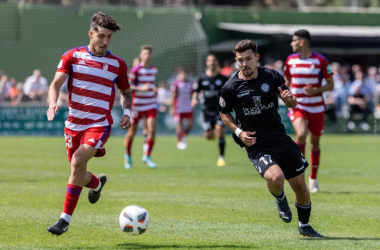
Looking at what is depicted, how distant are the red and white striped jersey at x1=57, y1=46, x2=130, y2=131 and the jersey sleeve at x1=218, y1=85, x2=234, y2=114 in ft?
4.26

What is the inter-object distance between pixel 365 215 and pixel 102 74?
409 cm

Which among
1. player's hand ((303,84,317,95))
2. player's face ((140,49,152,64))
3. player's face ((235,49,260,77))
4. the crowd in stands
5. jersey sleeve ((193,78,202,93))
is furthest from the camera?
the crowd in stands

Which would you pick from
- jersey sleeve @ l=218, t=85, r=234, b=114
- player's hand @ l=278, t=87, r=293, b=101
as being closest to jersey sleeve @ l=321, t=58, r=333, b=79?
jersey sleeve @ l=218, t=85, r=234, b=114

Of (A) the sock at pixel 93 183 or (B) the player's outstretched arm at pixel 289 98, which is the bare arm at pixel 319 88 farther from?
(A) the sock at pixel 93 183

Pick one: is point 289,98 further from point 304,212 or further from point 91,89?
point 91,89

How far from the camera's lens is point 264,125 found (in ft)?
24.9

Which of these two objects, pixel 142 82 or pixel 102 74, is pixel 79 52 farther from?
pixel 142 82

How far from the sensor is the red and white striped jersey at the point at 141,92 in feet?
51.8

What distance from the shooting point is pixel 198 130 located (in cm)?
2819

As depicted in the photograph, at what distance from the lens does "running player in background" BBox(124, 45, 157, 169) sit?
15.5m

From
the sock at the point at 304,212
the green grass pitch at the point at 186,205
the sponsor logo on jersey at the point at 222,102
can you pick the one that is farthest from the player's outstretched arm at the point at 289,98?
the green grass pitch at the point at 186,205

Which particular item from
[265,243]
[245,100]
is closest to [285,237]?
[265,243]

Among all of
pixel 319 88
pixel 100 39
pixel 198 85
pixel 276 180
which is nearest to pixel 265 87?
pixel 276 180

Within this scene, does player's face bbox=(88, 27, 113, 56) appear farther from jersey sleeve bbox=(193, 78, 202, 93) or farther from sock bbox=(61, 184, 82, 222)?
jersey sleeve bbox=(193, 78, 202, 93)
